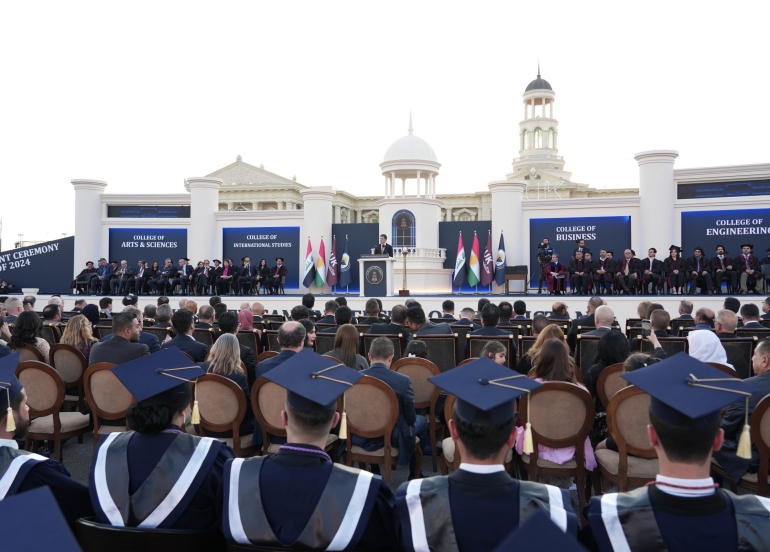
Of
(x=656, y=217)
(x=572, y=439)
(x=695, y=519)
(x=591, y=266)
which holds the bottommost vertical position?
(x=572, y=439)

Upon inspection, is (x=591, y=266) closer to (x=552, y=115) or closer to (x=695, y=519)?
(x=695, y=519)

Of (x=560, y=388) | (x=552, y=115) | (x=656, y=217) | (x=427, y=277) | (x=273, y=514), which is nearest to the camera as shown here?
(x=273, y=514)

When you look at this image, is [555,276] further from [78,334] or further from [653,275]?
[78,334]

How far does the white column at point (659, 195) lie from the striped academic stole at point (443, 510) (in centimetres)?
1719

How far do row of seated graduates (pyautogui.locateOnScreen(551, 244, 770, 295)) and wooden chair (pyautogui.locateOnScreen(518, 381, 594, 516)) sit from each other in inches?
484

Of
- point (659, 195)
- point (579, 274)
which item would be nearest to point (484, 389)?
point (579, 274)

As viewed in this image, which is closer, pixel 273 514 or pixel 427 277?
pixel 273 514

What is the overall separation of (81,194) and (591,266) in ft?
57.5

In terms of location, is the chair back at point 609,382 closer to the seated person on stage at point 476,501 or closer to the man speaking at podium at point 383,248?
the seated person on stage at point 476,501

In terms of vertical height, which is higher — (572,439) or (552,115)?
(552,115)

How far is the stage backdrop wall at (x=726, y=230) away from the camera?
16.7 m

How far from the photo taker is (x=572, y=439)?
12.0 ft

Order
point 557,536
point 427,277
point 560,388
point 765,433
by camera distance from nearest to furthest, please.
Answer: point 557,536 < point 765,433 < point 560,388 < point 427,277

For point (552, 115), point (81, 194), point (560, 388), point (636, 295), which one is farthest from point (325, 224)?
point (552, 115)
